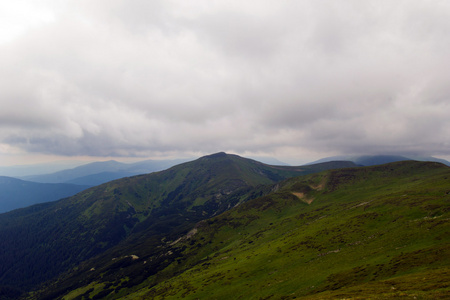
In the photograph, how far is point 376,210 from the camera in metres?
104

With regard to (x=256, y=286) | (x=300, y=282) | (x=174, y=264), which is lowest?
(x=174, y=264)

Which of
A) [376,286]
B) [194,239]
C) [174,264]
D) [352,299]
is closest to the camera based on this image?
[352,299]

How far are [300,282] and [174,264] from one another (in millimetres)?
134070

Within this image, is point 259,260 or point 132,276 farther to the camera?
point 132,276

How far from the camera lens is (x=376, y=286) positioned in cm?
3894

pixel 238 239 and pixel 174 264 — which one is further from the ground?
pixel 238 239

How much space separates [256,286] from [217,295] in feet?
49.9

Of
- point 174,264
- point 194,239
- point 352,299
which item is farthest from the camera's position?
point 194,239

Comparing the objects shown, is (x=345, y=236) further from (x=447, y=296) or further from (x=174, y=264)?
(x=174, y=264)

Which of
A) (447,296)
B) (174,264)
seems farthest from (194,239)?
(447,296)

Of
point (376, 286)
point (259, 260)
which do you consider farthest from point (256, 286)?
point (376, 286)

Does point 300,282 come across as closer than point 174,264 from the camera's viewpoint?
Yes

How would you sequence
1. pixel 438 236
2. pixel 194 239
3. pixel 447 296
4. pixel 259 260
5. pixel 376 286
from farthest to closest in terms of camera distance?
pixel 194 239 < pixel 259 260 < pixel 438 236 < pixel 376 286 < pixel 447 296

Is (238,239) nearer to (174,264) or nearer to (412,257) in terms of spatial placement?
(174,264)
